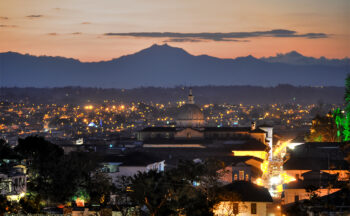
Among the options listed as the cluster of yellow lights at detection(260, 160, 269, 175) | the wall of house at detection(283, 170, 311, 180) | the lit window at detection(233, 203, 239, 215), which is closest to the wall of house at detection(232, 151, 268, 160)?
the cluster of yellow lights at detection(260, 160, 269, 175)

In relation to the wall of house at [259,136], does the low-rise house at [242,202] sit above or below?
below

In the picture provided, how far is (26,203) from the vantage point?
41.0 metres

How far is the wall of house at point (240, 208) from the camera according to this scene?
137ft

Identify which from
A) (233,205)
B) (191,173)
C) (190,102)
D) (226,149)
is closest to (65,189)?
(191,173)

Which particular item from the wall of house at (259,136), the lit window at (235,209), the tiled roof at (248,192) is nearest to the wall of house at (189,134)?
the wall of house at (259,136)

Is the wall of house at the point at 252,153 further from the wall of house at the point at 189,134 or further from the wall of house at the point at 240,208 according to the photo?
the wall of house at the point at 240,208

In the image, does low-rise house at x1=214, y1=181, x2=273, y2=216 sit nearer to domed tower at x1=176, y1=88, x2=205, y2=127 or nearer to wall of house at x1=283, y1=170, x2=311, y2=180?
wall of house at x1=283, y1=170, x2=311, y2=180

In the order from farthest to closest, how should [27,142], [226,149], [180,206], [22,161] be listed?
1. [226,149]
2. [27,142]
3. [22,161]
4. [180,206]

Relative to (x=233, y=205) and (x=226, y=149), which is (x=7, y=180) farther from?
(x=226, y=149)

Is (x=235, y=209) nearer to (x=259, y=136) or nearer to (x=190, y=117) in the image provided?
(x=259, y=136)

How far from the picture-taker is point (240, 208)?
140ft

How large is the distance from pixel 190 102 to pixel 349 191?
6615 cm

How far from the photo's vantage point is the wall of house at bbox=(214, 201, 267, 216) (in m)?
41.9

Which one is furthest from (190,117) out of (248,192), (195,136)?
(248,192)
